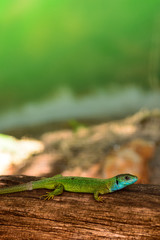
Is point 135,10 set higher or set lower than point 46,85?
higher

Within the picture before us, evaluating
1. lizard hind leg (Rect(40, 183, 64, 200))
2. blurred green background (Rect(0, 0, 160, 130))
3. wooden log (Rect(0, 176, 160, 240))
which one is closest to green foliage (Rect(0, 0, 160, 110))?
blurred green background (Rect(0, 0, 160, 130))

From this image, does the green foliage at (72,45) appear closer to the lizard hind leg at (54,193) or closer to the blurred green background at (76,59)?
the blurred green background at (76,59)

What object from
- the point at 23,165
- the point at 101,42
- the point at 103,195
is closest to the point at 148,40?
the point at 101,42

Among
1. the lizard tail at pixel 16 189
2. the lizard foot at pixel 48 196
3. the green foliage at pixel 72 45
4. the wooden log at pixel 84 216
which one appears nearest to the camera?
the wooden log at pixel 84 216

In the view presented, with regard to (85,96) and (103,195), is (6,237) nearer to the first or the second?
(103,195)

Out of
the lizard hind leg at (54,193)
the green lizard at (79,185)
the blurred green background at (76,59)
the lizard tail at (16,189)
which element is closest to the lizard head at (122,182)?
the green lizard at (79,185)

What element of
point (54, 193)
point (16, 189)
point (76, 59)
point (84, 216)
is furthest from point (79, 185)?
point (76, 59)
